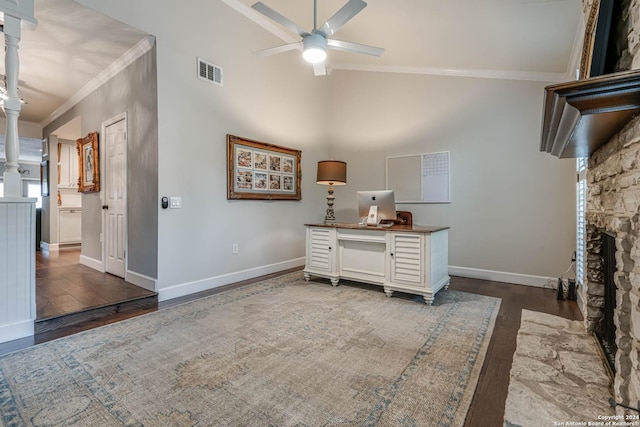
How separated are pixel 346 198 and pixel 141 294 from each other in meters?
3.39

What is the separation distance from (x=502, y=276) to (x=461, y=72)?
111 inches

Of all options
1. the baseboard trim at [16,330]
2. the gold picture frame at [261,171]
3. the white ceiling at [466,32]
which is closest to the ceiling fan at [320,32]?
the white ceiling at [466,32]

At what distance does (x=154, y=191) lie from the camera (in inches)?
124

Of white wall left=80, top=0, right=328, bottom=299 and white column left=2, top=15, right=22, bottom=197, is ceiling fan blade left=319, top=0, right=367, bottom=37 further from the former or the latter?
white column left=2, top=15, right=22, bottom=197

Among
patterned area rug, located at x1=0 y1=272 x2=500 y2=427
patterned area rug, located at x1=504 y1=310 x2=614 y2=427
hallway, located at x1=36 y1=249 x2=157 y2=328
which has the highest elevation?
hallway, located at x1=36 y1=249 x2=157 y2=328

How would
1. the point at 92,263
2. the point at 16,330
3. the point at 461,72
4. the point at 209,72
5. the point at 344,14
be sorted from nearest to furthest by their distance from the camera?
the point at 16,330 → the point at 344,14 → the point at 209,72 → the point at 461,72 → the point at 92,263

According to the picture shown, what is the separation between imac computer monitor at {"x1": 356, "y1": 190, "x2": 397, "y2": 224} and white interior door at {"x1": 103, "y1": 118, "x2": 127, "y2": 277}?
2.91 metres

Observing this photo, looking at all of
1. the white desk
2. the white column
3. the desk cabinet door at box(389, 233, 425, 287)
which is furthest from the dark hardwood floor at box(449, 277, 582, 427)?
the white column

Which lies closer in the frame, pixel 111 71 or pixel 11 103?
pixel 11 103

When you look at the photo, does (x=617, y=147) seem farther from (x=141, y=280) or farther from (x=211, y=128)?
(x=141, y=280)

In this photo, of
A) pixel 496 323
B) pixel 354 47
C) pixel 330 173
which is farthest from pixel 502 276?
pixel 354 47

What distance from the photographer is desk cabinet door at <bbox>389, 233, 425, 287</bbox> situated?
309cm

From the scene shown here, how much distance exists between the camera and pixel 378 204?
363 centimetres

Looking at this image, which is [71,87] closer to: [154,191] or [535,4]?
[154,191]
